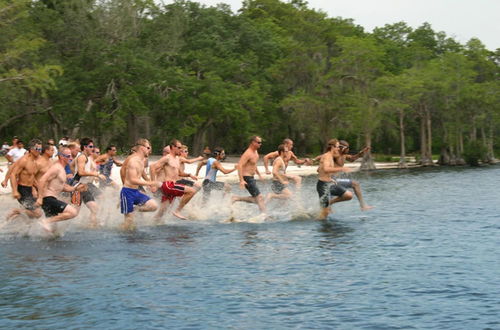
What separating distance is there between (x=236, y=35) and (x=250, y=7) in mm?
14026

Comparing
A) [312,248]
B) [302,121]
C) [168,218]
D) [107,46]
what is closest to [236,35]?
[302,121]

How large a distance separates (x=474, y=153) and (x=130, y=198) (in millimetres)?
55416

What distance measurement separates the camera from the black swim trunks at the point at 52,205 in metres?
14.0

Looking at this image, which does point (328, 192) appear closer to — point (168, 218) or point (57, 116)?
point (168, 218)

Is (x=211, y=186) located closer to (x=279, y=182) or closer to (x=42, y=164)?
(x=279, y=182)

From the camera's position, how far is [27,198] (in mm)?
15070

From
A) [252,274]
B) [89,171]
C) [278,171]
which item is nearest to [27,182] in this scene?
[89,171]

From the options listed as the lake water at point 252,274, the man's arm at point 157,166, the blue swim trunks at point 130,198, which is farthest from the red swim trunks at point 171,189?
the blue swim trunks at point 130,198

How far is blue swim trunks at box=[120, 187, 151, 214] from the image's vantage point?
1509 centimetres

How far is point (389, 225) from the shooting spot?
60.3 feet

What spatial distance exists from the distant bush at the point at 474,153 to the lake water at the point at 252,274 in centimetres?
4907

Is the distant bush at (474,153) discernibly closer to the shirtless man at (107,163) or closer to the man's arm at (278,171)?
the man's arm at (278,171)

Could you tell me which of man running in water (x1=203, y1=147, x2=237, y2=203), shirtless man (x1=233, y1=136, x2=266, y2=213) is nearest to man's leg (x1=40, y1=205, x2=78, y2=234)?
shirtless man (x1=233, y1=136, x2=266, y2=213)

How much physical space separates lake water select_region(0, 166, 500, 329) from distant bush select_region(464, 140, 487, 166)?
49066 mm
